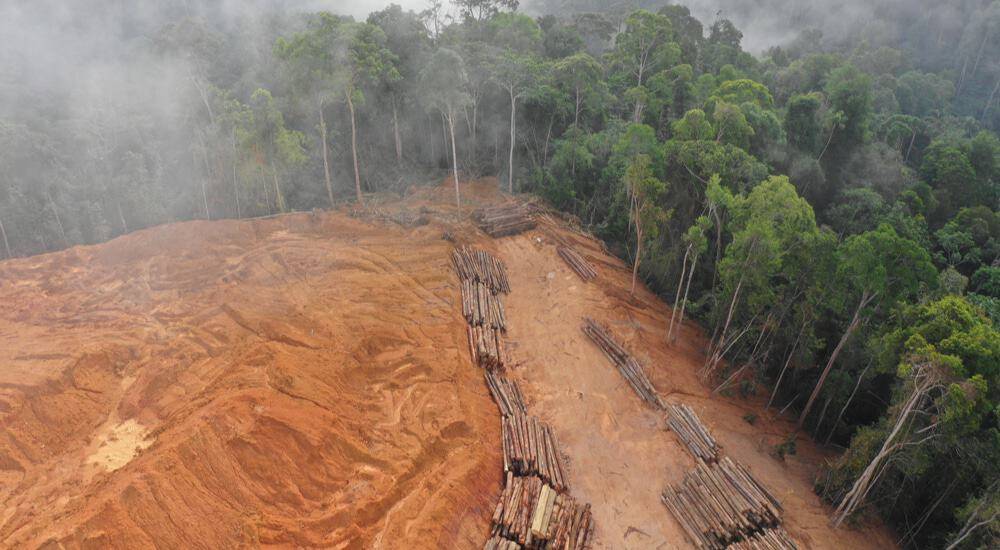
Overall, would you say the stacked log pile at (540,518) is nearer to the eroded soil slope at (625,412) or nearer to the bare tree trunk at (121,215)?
the eroded soil slope at (625,412)

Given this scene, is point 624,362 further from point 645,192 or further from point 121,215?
point 121,215

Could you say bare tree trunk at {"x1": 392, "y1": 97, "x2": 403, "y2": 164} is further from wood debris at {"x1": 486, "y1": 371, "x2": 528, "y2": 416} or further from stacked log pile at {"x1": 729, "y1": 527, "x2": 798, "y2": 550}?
stacked log pile at {"x1": 729, "y1": 527, "x2": 798, "y2": 550}

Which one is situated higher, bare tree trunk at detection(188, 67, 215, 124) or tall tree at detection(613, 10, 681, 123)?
tall tree at detection(613, 10, 681, 123)

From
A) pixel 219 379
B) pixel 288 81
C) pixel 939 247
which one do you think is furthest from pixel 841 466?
pixel 288 81

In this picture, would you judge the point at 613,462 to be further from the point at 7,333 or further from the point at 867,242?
the point at 7,333

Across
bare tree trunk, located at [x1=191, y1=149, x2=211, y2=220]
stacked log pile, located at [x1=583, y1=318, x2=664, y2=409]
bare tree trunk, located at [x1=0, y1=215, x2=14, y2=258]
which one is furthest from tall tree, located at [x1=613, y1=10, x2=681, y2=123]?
bare tree trunk, located at [x1=0, y1=215, x2=14, y2=258]
